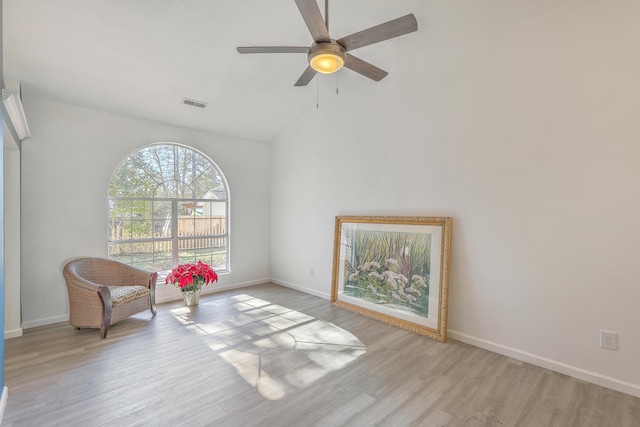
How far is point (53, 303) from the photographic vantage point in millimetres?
3652

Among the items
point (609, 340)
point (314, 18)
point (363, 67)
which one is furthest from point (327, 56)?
point (609, 340)

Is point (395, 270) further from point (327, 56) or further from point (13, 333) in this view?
Answer: point (13, 333)

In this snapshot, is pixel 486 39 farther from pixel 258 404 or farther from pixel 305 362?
pixel 258 404

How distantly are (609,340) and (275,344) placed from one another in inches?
115

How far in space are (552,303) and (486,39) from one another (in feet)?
8.65

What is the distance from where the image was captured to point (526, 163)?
2.79 meters

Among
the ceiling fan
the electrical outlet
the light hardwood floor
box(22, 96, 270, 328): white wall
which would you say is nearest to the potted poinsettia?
box(22, 96, 270, 328): white wall

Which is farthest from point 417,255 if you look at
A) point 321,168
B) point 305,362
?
point 321,168

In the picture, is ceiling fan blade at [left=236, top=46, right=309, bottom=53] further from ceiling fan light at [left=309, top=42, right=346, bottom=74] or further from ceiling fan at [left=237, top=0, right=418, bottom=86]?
ceiling fan light at [left=309, top=42, right=346, bottom=74]

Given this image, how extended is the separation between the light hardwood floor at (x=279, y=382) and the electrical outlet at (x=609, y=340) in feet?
1.14

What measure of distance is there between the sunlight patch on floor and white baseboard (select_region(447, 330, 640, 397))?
1178mm

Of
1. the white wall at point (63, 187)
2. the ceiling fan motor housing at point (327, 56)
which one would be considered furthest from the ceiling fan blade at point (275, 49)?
the white wall at point (63, 187)

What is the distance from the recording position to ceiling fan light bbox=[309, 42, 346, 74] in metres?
2.15

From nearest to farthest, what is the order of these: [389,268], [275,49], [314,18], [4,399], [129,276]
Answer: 1. [314,18]
2. [4,399]
3. [275,49]
4. [389,268]
5. [129,276]
